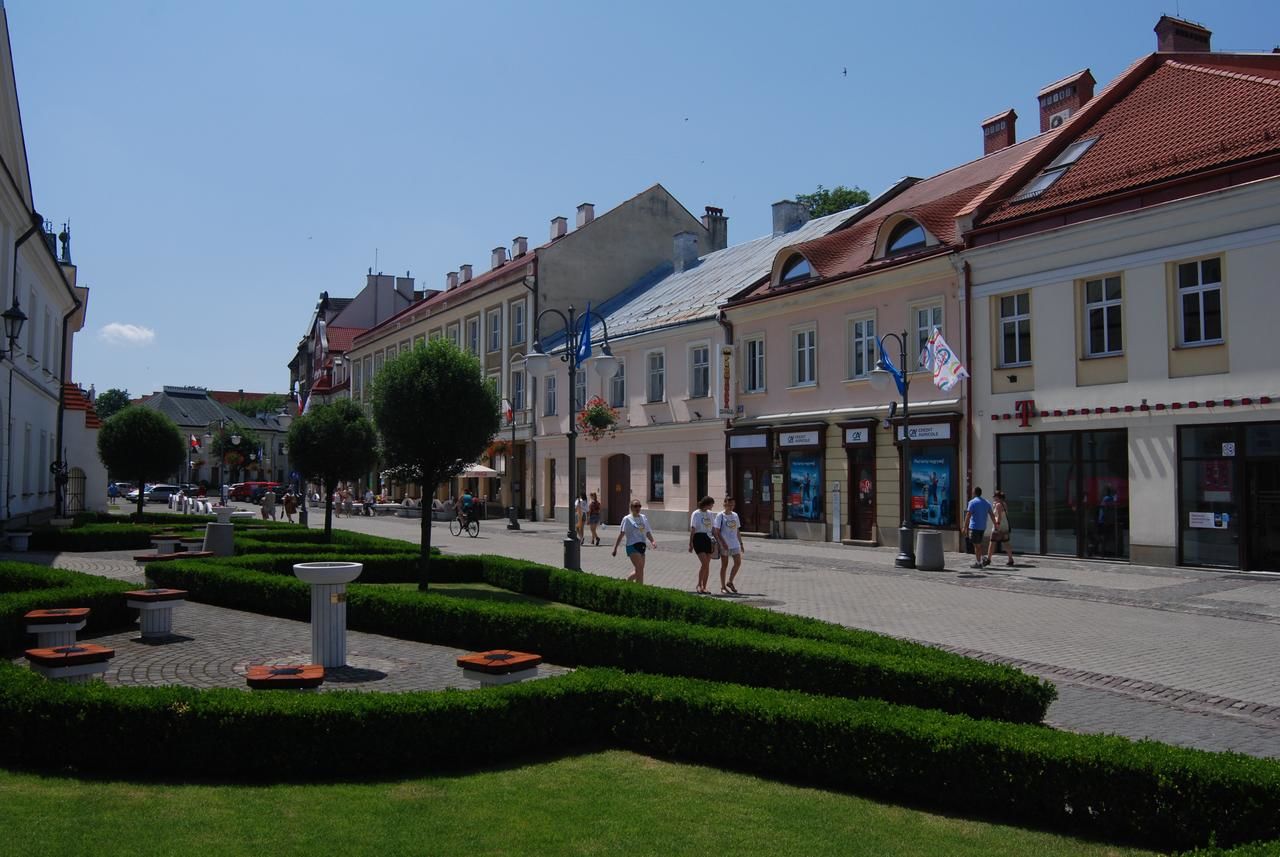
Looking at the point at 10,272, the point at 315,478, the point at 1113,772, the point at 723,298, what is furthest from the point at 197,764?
the point at 723,298

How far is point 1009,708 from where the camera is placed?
25.0 feet

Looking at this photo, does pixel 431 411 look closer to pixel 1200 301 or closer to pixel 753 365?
pixel 1200 301

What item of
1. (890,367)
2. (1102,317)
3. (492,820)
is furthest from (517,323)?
(492,820)

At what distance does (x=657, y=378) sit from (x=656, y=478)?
3.72 meters

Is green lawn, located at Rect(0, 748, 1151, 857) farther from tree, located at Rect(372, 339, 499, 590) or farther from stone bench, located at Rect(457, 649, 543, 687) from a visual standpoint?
tree, located at Rect(372, 339, 499, 590)

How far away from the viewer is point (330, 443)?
2450 cm

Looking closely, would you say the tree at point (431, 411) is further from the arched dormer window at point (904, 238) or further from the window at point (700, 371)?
the window at point (700, 371)

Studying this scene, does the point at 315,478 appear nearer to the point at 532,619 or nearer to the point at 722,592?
the point at 722,592

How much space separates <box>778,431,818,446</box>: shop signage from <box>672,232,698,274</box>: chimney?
54.1ft

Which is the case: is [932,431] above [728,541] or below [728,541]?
above

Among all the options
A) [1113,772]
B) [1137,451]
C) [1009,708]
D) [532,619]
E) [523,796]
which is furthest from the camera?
[1137,451]

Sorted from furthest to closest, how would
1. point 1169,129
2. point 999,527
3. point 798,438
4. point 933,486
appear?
point 798,438
point 933,486
point 1169,129
point 999,527

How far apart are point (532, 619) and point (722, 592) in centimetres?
688

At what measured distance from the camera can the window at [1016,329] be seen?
78.3ft
